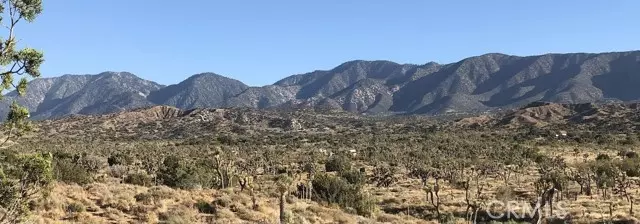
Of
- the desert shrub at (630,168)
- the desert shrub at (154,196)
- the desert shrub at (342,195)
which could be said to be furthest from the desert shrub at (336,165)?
the desert shrub at (154,196)

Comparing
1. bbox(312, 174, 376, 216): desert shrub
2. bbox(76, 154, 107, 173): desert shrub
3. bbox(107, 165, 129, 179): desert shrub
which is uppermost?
bbox(76, 154, 107, 173): desert shrub

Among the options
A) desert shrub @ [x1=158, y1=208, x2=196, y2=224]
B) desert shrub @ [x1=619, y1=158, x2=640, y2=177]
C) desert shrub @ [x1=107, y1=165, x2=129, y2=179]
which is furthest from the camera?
desert shrub @ [x1=619, y1=158, x2=640, y2=177]

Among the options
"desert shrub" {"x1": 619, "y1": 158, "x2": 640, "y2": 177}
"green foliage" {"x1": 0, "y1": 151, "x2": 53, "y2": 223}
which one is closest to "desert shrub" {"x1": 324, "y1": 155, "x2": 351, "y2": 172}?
"desert shrub" {"x1": 619, "y1": 158, "x2": 640, "y2": 177}

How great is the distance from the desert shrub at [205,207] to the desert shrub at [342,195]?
9384mm

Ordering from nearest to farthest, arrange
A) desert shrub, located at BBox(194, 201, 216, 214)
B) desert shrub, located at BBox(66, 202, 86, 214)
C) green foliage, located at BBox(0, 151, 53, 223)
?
green foliage, located at BBox(0, 151, 53, 223), desert shrub, located at BBox(66, 202, 86, 214), desert shrub, located at BBox(194, 201, 216, 214)

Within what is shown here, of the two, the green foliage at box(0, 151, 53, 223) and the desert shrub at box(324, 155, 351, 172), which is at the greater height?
the green foliage at box(0, 151, 53, 223)

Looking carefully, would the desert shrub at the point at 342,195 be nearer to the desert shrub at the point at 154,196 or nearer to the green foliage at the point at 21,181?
the desert shrub at the point at 154,196

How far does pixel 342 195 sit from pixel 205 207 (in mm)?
12624

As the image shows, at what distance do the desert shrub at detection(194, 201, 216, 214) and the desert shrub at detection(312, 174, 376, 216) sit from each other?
369 inches

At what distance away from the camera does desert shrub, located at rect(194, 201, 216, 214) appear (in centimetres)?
2417

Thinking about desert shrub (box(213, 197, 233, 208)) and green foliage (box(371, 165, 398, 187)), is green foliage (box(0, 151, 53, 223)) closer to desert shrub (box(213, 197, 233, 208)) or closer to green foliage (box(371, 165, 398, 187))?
desert shrub (box(213, 197, 233, 208))

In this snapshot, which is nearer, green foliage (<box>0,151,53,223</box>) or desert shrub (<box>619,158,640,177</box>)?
green foliage (<box>0,151,53,223</box>)

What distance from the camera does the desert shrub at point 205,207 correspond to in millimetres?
24172

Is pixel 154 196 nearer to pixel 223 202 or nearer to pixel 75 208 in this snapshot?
pixel 223 202
